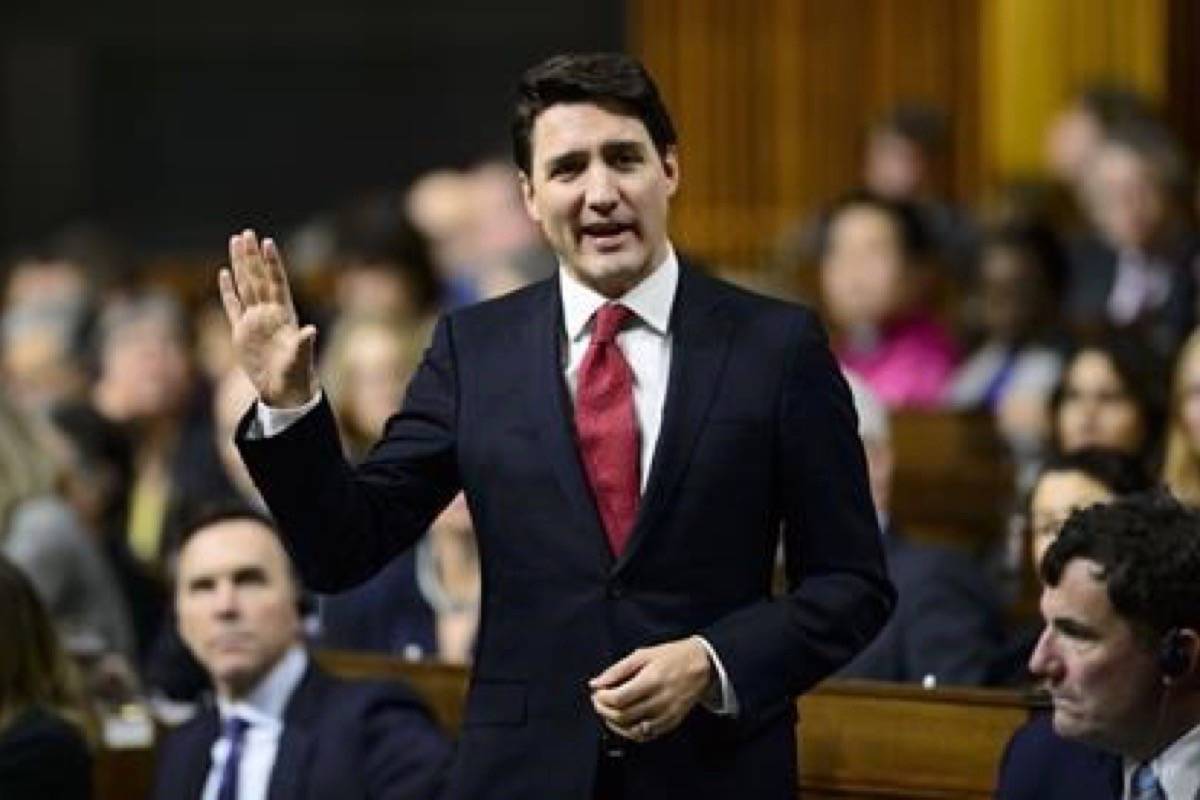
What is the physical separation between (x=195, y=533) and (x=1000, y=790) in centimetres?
162

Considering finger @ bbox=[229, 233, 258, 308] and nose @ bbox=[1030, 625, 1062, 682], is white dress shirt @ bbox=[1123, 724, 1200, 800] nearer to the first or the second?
nose @ bbox=[1030, 625, 1062, 682]

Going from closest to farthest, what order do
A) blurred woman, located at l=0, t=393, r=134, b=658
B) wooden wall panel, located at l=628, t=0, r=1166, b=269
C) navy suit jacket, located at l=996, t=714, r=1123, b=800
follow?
1. navy suit jacket, located at l=996, t=714, r=1123, b=800
2. blurred woman, located at l=0, t=393, r=134, b=658
3. wooden wall panel, located at l=628, t=0, r=1166, b=269

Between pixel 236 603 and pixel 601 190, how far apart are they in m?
1.75

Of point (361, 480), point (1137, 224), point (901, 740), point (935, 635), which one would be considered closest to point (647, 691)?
point (361, 480)

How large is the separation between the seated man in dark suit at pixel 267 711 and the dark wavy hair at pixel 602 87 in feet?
4.60

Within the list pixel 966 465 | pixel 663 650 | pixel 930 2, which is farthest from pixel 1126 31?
pixel 663 650

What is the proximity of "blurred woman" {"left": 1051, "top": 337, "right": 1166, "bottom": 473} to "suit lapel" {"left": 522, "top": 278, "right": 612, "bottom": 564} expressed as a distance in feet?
8.60

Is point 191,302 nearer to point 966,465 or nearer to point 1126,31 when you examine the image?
point 1126,31

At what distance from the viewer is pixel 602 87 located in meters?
3.87

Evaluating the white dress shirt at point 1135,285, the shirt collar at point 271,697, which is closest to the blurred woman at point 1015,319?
the white dress shirt at point 1135,285

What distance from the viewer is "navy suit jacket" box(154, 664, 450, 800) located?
5117 mm

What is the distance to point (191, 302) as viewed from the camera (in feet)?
39.1

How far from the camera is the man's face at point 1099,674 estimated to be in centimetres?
406

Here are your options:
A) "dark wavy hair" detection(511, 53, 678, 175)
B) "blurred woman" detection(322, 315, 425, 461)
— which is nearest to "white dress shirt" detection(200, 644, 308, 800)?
"dark wavy hair" detection(511, 53, 678, 175)
